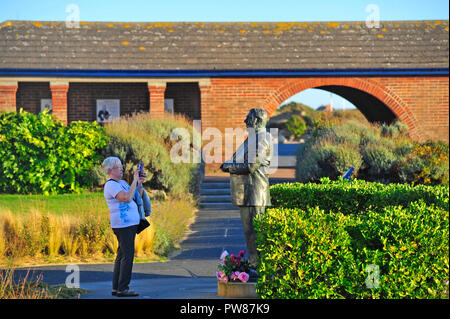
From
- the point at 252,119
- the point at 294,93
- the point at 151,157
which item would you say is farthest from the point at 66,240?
the point at 294,93

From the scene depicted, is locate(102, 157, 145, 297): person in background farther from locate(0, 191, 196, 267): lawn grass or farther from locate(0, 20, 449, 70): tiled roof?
locate(0, 20, 449, 70): tiled roof

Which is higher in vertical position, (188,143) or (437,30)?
(437,30)

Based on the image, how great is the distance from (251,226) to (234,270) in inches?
21.6

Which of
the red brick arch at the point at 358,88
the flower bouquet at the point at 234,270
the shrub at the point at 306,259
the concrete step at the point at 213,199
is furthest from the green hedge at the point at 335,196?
the red brick arch at the point at 358,88

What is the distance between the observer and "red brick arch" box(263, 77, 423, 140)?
2322 cm

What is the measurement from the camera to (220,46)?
2380 centimetres

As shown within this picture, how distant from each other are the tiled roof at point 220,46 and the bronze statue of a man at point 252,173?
15759 millimetres

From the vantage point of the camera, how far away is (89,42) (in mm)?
23719

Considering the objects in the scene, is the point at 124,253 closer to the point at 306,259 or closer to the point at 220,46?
the point at 306,259

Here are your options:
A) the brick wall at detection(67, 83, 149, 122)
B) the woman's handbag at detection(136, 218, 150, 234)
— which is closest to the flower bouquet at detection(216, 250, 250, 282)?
the woman's handbag at detection(136, 218, 150, 234)
